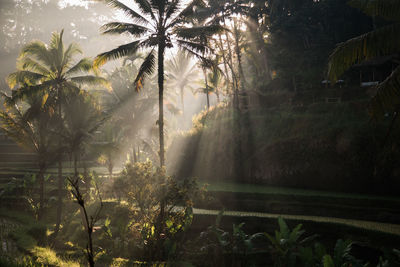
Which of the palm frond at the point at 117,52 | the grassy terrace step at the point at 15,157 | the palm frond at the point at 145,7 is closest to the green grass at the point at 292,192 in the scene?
the palm frond at the point at 117,52

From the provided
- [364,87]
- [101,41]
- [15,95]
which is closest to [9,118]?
[15,95]

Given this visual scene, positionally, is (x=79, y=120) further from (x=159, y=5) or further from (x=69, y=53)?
(x=159, y=5)

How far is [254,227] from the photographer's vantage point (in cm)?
1272

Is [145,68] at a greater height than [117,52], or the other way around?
[117,52]

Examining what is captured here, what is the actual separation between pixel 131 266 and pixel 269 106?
17.0 m

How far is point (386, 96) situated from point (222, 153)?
589 inches

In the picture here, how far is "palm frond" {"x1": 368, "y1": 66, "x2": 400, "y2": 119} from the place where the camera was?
6918 millimetres

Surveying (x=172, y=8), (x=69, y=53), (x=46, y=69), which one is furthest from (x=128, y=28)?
(x=46, y=69)

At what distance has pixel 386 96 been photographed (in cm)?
697

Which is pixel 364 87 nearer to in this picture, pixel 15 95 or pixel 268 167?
pixel 268 167

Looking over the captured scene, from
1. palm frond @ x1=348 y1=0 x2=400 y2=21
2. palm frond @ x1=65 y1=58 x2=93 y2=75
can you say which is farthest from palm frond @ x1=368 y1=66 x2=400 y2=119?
palm frond @ x1=65 y1=58 x2=93 y2=75

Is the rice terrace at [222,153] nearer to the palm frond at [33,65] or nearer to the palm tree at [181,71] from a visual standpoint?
the palm frond at [33,65]

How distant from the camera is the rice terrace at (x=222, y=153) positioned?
10188 mm

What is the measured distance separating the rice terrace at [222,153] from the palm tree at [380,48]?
0.10 ft
